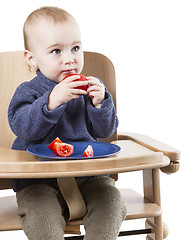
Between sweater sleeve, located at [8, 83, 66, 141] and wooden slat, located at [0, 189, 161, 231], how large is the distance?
0.28 metres

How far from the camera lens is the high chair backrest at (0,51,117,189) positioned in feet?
6.95

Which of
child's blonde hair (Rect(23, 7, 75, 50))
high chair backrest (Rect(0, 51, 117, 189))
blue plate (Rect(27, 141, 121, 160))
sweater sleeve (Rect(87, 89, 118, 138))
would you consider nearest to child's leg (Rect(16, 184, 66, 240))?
blue plate (Rect(27, 141, 121, 160))

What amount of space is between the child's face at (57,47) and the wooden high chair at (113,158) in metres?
0.32

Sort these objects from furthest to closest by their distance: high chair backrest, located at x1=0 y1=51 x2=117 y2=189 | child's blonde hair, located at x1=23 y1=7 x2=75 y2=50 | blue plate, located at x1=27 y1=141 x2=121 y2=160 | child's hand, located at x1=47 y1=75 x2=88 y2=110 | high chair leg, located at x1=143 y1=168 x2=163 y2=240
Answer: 1. high chair backrest, located at x1=0 y1=51 x2=117 y2=189
2. high chair leg, located at x1=143 y1=168 x2=163 y2=240
3. child's blonde hair, located at x1=23 y1=7 x2=75 y2=50
4. child's hand, located at x1=47 y1=75 x2=88 y2=110
5. blue plate, located at x1=27 y1=141 x2=121 y2=160

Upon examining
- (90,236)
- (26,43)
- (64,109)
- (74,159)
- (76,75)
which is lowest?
(90,236)

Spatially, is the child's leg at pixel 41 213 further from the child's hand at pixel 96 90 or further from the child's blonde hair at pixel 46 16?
the child's blonde hair at pixel 46 16

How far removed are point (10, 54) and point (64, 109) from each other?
461 millimetres

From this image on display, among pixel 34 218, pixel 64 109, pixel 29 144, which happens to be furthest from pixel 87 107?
pixel 34 218

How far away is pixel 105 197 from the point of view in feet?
5.71

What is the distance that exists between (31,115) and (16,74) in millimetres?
462

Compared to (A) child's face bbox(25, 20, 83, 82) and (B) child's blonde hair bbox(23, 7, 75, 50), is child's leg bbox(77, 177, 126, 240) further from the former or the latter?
(B) child's blonde hair bbox(23, 7, 75, 50)

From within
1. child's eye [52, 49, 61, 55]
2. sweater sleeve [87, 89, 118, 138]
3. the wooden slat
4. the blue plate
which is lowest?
the wooden slat

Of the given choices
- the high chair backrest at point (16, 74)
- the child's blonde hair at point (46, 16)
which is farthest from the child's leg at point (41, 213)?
the child's blonde hair at point (46, 16)

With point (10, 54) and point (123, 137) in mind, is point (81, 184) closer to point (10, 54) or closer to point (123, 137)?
point (123, 137)
